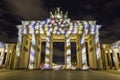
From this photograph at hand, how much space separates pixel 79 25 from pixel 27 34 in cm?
1608

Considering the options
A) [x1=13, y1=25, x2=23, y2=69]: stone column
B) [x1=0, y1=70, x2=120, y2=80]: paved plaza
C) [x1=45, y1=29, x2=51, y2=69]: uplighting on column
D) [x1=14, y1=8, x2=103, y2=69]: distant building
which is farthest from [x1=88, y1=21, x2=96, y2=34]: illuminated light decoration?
[x1=0, y1=70, x2=120, y2=80]: paved plaza

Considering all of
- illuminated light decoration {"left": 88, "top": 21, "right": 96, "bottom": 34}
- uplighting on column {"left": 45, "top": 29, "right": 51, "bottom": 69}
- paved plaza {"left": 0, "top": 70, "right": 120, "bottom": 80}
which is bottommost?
paved plaza {"left": 0, "top": 70, "right": 120, "bottom": 80}

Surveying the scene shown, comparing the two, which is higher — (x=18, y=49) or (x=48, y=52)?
(x=18, y=49)

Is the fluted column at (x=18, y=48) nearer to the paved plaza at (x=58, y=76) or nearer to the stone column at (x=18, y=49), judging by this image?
the stone column at (x=18, y=49)

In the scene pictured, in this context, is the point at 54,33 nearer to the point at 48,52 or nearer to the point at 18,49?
the point at 48,52

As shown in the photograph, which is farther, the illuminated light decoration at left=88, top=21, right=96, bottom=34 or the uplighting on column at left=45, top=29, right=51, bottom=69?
the illuminated light decoration at left=88, top=21, right=96, bottom=34

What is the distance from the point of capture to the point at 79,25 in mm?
44625

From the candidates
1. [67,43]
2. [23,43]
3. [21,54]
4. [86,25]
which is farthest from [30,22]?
[86,25]

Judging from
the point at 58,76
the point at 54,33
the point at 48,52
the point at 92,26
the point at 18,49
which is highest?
the point at 92,26

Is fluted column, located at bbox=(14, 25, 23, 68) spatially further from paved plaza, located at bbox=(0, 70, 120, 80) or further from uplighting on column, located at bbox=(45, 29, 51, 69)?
paved plaza, located at bbox=(0, 70, 120, 80)

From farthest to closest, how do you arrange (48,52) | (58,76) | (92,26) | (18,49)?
1. (92,26)
2. (18,49)
3. (48,52)
4. (58,76)

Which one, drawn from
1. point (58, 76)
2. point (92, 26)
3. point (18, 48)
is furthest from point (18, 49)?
point (58, 76)

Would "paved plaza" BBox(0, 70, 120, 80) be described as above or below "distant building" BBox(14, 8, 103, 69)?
Result: below

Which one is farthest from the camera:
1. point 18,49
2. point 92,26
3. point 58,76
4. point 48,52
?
point 92,26
